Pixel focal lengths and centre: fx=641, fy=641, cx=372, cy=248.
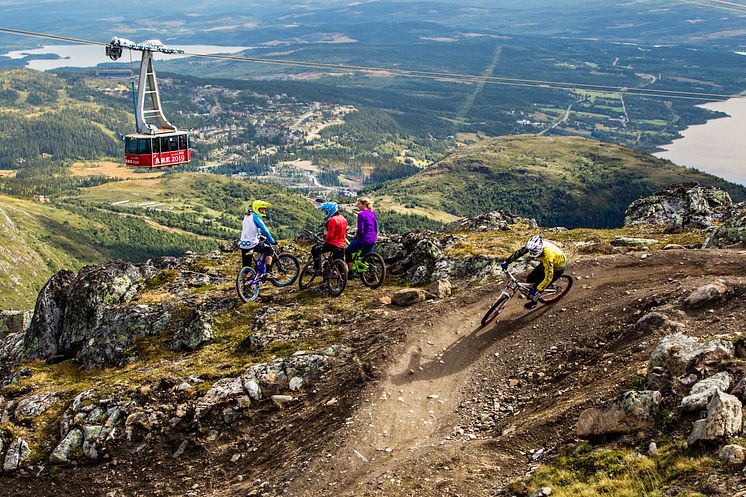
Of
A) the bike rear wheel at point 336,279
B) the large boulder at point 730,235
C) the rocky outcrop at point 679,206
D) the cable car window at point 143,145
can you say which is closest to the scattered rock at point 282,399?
the bike rear wheel at point 336,279

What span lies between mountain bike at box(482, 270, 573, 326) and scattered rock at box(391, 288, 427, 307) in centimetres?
486

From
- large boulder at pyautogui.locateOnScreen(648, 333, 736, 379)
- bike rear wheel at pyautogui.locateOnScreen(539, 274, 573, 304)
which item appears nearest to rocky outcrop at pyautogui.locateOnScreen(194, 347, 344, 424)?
bike rear wheel at pyautogui.locateOnScreen(539, 274, 573, 304)

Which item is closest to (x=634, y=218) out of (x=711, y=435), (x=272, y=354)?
(x=272, y=354)

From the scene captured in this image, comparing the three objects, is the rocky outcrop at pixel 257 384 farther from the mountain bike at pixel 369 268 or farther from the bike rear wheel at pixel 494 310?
the mountain bike at pixel 369 268

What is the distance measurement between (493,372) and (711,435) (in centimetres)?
883

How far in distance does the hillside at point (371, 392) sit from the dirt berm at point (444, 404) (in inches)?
2.7

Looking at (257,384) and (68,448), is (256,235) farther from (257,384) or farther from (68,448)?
(68,448)

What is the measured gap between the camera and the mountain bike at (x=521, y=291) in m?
26.0

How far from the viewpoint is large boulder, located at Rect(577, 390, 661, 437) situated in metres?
16.4

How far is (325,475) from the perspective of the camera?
Result: 18.5 metres

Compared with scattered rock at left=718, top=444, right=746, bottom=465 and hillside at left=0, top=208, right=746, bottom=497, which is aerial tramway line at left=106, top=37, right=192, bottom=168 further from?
scattered rock at left=718, top=444, right=746, bottom=465

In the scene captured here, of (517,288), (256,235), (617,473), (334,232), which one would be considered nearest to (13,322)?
(256,235)

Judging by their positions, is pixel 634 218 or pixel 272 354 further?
pixel 634 218

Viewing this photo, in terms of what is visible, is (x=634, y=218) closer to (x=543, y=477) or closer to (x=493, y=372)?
(x=493, y=372)
